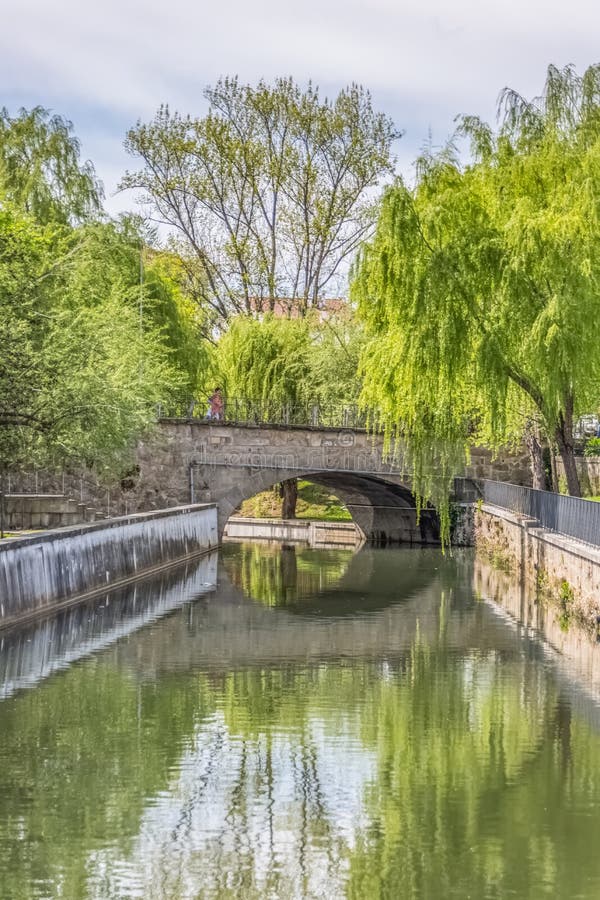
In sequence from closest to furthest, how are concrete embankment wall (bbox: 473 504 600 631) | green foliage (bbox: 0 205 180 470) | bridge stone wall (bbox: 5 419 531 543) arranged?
concrete embankment wall (bbox: 473 504 600 631), green foliage (bbox: 0 205 180 470), bridge stone wall (bbox: 5 419 531 543)

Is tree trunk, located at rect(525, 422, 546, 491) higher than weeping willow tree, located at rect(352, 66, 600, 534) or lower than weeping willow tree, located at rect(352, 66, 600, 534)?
lower

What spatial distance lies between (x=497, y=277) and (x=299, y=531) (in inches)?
947

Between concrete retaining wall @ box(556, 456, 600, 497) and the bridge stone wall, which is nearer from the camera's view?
concrete retaining wall @ box(556, 456, 600, 497)

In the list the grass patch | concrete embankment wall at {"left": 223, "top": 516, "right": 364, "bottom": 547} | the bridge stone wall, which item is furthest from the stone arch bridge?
the grass patch

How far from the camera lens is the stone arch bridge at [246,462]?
1479 inches

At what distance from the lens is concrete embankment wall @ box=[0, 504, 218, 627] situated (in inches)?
797

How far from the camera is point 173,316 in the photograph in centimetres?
3791

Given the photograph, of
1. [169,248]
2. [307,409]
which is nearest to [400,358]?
[307,409]

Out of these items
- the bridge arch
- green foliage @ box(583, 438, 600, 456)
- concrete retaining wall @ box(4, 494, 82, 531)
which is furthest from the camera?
the bridge arch

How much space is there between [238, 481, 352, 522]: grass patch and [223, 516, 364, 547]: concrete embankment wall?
1.68m

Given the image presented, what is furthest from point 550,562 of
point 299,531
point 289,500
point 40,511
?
point 289,500

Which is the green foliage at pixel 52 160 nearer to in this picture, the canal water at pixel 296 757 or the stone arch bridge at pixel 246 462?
the stone arch bridge at pixel 246 462

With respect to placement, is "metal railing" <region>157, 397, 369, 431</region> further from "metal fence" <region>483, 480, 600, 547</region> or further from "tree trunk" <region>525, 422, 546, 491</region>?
"metal fence" <region>483, 480, 600, 547</region>

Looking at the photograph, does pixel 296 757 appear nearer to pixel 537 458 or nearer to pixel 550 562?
pixel 550 562
